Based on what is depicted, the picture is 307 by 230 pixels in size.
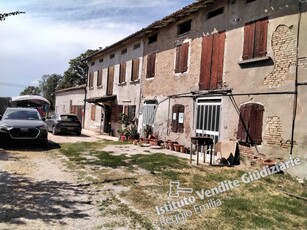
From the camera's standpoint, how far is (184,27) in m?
15.1

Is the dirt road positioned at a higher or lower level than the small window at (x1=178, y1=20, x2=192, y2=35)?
lower

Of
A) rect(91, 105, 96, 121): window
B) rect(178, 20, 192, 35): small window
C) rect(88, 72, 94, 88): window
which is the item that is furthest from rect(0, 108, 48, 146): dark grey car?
rect(88, 72, 94, 88): window

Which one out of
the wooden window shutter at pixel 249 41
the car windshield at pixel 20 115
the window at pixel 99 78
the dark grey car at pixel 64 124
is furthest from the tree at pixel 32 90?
the wooden window shutter at pixel 249 41

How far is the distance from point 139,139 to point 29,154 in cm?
686

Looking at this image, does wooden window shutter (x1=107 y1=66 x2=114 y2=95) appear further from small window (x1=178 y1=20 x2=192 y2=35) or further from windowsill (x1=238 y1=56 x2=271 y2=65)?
windowsill (x1=238 y1=56 x2=271 y2=65)

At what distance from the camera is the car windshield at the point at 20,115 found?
1283cm

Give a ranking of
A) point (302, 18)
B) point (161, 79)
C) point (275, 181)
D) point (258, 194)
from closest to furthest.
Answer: point (258, 194), point (275, 181), point (302, 18), point (161, 79)

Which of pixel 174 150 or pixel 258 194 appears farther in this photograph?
pixel 174 150

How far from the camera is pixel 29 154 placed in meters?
11.1

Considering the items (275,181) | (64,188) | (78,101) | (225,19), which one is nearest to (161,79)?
(225,19)

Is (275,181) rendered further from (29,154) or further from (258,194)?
(29,154)

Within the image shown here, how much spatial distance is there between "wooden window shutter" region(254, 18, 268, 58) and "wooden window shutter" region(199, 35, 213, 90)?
98.7 inches

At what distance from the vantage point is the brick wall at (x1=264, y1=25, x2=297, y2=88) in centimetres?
924

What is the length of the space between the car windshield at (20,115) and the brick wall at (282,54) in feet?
30.4
